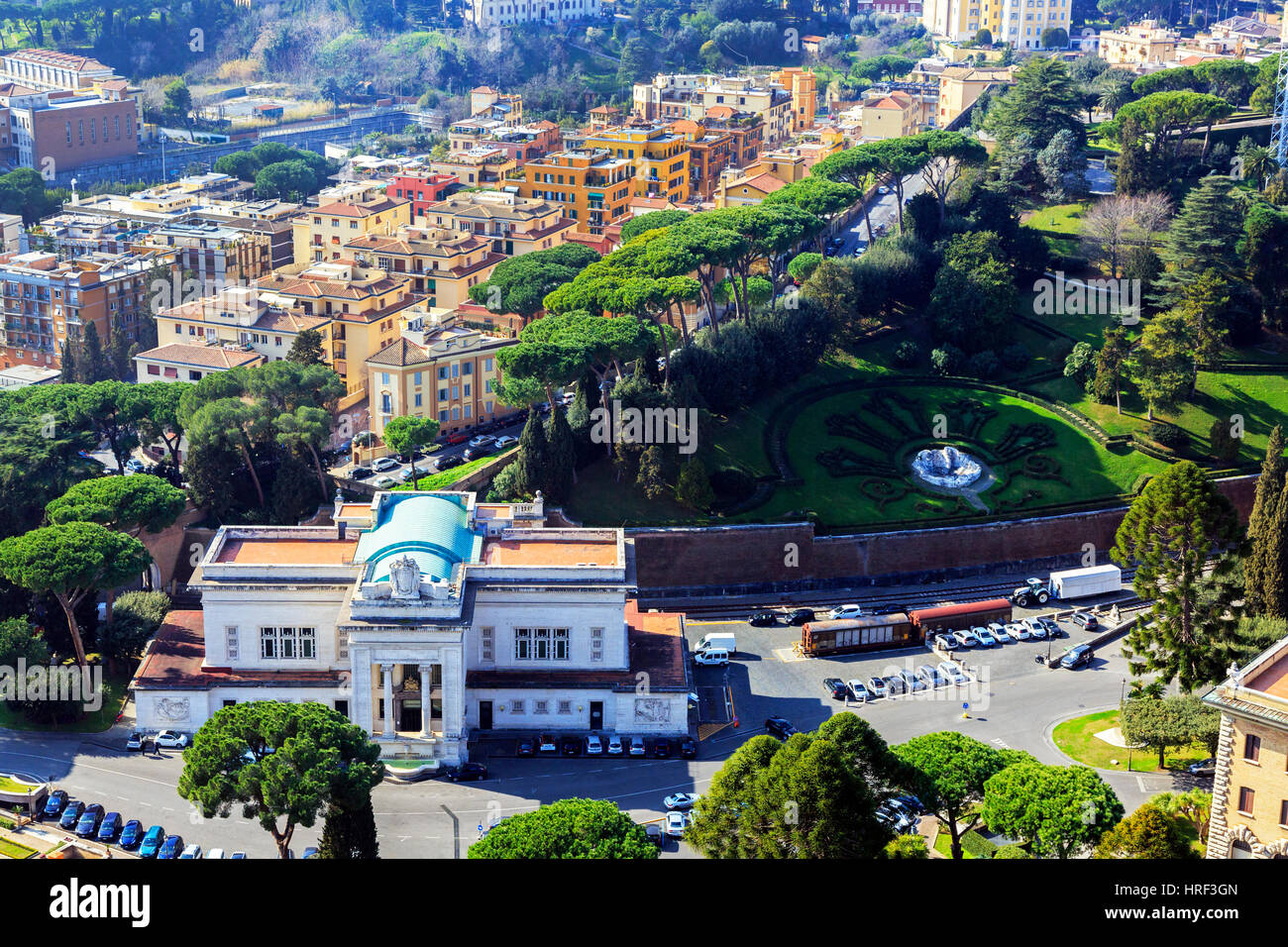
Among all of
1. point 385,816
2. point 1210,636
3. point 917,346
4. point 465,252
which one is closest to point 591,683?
point 385,816

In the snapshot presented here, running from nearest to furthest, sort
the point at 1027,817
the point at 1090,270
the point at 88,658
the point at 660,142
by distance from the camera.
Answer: the point at 1027,817
the point at 88,658
the point at 1090,270
the point at 660,142

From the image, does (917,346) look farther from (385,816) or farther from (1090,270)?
(385,816)

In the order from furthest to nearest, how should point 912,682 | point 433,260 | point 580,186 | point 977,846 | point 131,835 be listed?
1. point 580,186
2. point 433,260
3. point 912,682
4. point 131,835
5. point 977,846

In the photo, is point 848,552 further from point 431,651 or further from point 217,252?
point 217,252

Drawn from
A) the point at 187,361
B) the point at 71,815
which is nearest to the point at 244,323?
the point at 187,361

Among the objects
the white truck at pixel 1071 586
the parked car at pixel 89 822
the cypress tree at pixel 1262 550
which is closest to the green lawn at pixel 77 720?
the parked car at pixel 89 822

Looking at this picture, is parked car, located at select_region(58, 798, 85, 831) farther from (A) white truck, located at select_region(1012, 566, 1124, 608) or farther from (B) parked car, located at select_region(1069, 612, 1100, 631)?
(B) parked car, located at select_region(1069, 612, 1100, 631)
